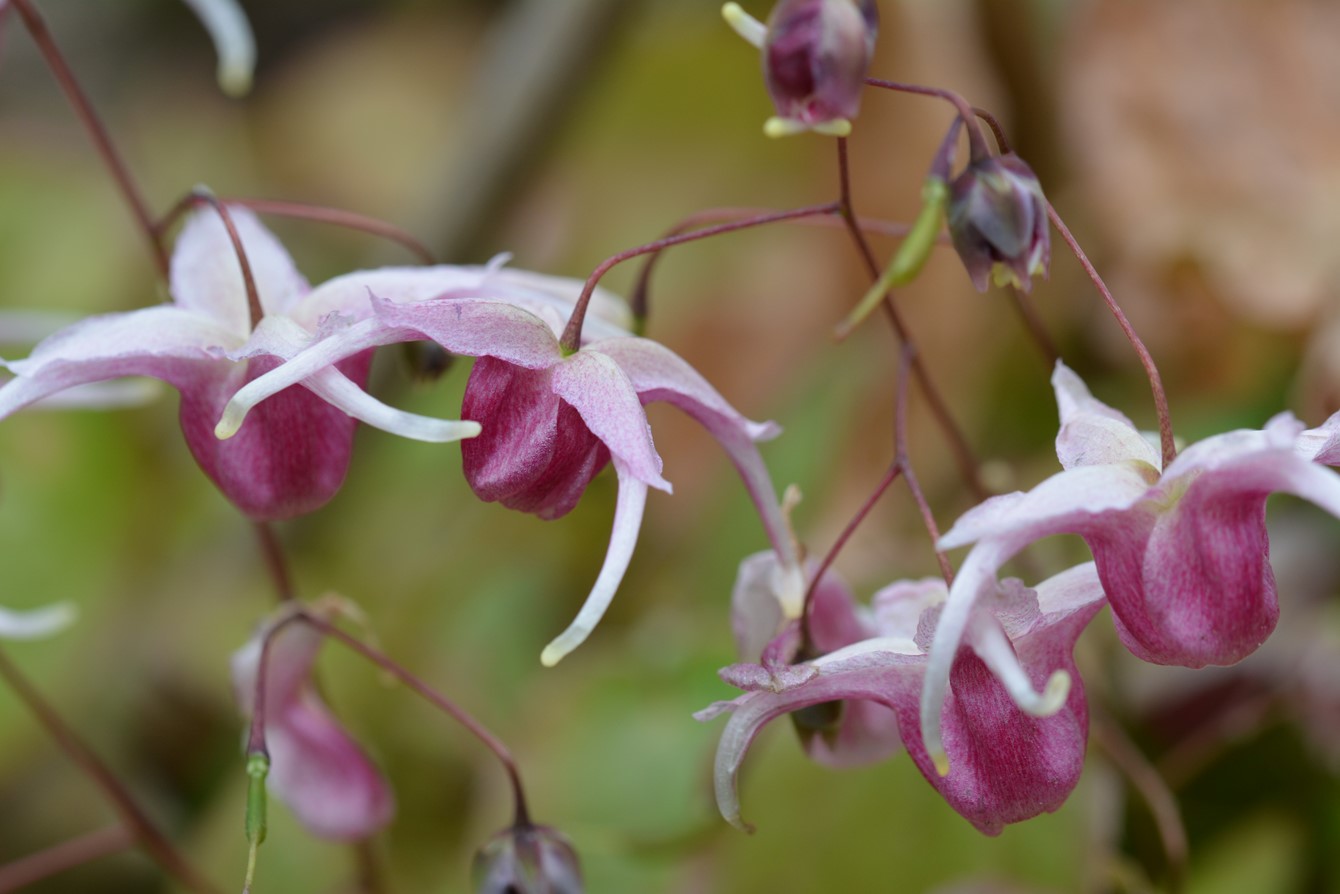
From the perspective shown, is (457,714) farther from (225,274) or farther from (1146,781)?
→ (1146,781)

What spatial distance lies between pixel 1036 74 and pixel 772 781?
24.5 inches

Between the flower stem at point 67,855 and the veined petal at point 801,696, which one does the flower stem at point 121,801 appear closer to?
the flower stem at point 67,855

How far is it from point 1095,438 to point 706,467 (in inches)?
25.4

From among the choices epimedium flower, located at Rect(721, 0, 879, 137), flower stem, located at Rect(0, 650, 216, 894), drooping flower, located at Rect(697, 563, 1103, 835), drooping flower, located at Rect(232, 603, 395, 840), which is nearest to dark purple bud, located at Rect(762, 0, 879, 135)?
epimedium flower, located at Rect(721, 0, 879, 137)

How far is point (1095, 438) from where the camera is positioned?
309 millimetres

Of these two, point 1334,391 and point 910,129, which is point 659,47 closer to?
point 910,129

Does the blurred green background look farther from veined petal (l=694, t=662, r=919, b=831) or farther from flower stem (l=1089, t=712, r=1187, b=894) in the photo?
veined petal (l=694, t=662, r=919, b=831)

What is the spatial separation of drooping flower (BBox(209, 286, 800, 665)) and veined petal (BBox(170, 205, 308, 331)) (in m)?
0.05

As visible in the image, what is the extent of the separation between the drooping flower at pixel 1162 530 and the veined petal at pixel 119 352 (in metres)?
0.18

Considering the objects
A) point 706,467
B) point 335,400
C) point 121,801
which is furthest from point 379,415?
point 706,467

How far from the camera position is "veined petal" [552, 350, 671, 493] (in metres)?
0.30

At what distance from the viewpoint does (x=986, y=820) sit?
317mm

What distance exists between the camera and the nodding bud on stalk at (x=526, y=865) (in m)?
0.37

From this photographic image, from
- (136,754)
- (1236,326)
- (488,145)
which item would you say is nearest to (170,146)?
(488,145)
